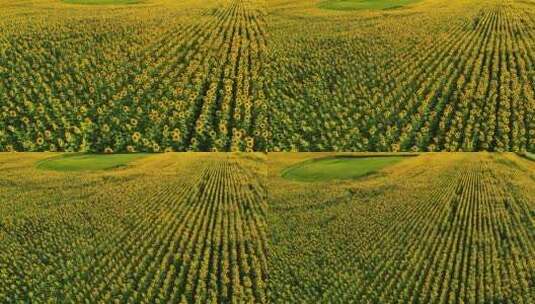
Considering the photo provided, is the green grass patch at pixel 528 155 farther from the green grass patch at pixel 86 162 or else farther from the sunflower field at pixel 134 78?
the green grass patch at pixel 86 162

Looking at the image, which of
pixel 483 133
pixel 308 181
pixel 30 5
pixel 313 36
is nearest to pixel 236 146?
pixel 308 181

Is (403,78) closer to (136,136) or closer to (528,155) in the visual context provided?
(528,155)

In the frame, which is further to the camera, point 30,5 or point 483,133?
point 30,5

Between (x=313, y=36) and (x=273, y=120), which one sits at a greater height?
(x=313, y=36)

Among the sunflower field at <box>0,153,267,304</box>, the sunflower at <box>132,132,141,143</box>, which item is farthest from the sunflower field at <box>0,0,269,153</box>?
the sunflower field at <box>0,153,267,304</box>

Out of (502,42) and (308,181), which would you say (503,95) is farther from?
(308,181)

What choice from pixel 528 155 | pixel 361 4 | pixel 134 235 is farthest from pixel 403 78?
pixel 134 235

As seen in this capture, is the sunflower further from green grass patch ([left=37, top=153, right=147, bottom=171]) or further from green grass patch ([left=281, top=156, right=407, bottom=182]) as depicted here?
green grass patch ([left=281, top=156, right=407, bottom=182])
